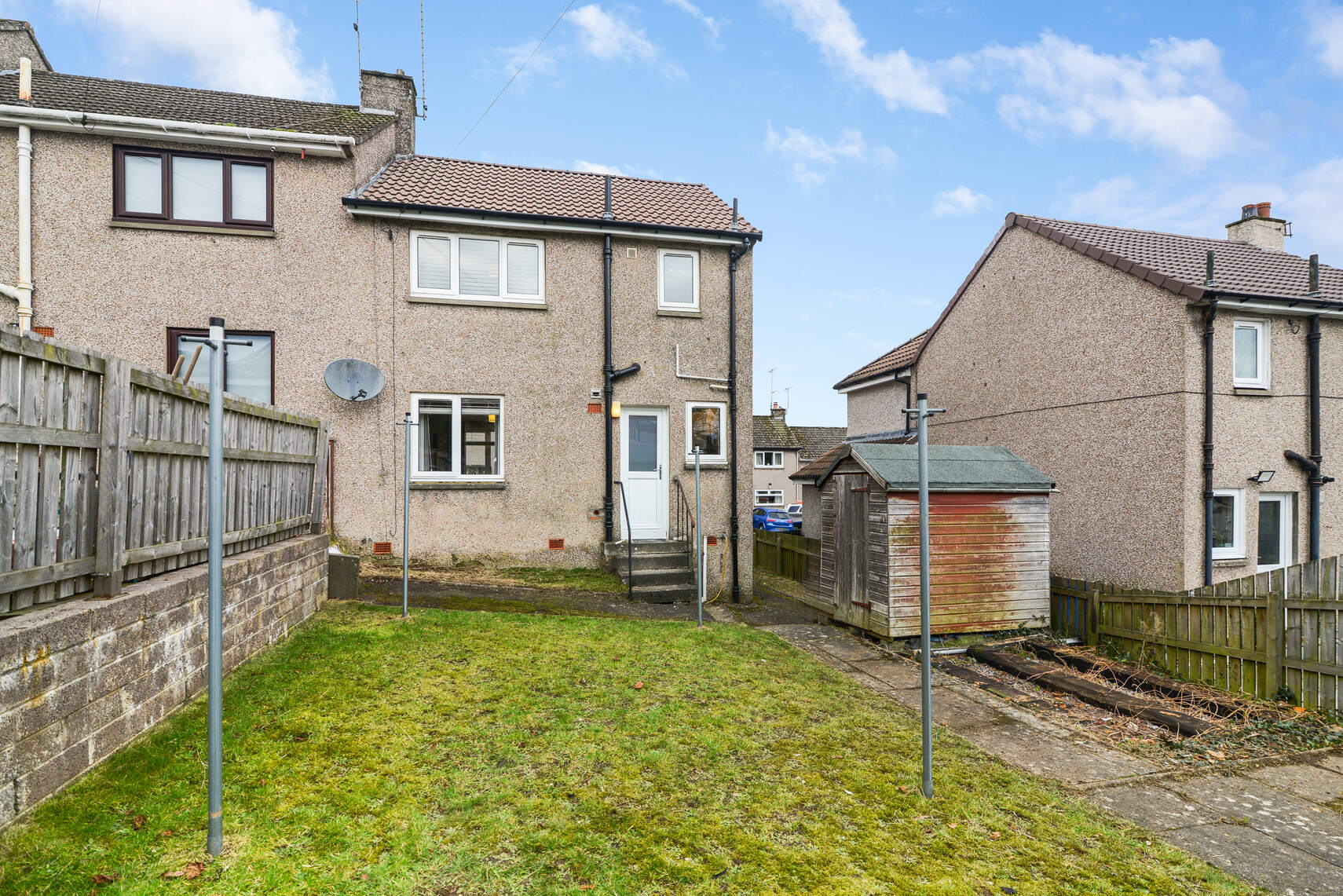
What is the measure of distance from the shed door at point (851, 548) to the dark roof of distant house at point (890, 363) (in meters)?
8.28

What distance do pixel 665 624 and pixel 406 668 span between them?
3556 mm

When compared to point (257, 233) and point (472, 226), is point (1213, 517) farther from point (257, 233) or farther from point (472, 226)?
point (257, 233)

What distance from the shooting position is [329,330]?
10469 millimetres

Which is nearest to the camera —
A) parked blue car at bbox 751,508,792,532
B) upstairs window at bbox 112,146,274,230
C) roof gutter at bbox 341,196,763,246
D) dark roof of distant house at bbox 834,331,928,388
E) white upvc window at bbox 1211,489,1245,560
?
upstairs window at bbox 112,146,274,230

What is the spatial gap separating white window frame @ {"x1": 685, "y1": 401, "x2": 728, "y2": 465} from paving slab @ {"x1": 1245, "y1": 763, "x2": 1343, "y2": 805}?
7.82 meters

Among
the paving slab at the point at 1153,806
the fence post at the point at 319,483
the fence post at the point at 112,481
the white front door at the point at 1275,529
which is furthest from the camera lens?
the white front door at the point at 1275,529

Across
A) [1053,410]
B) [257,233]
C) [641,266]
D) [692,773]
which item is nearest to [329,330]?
[257,233]

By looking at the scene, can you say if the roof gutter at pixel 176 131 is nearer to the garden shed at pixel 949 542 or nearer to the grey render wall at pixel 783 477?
the garden shed at pixel 949 542

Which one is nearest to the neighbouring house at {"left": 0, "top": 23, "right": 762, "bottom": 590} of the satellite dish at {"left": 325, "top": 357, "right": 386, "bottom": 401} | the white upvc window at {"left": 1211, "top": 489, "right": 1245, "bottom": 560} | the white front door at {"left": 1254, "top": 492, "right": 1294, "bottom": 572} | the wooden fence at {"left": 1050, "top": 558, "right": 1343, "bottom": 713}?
the satellite dish at {"left": 325, "top": 357, "right": 386, "bottom": 401}

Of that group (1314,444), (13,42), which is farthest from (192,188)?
(1314,444)

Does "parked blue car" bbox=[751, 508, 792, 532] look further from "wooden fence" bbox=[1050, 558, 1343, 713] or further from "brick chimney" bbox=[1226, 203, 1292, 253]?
"wooden fence" bbox=[1050, 558, 1343, 713]

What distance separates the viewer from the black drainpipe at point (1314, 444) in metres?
11.0

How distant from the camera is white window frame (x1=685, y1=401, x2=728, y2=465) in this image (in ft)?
38.6

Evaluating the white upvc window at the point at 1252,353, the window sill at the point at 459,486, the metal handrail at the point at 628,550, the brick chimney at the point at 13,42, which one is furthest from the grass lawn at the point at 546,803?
the brick chimney at the point at 13,42
